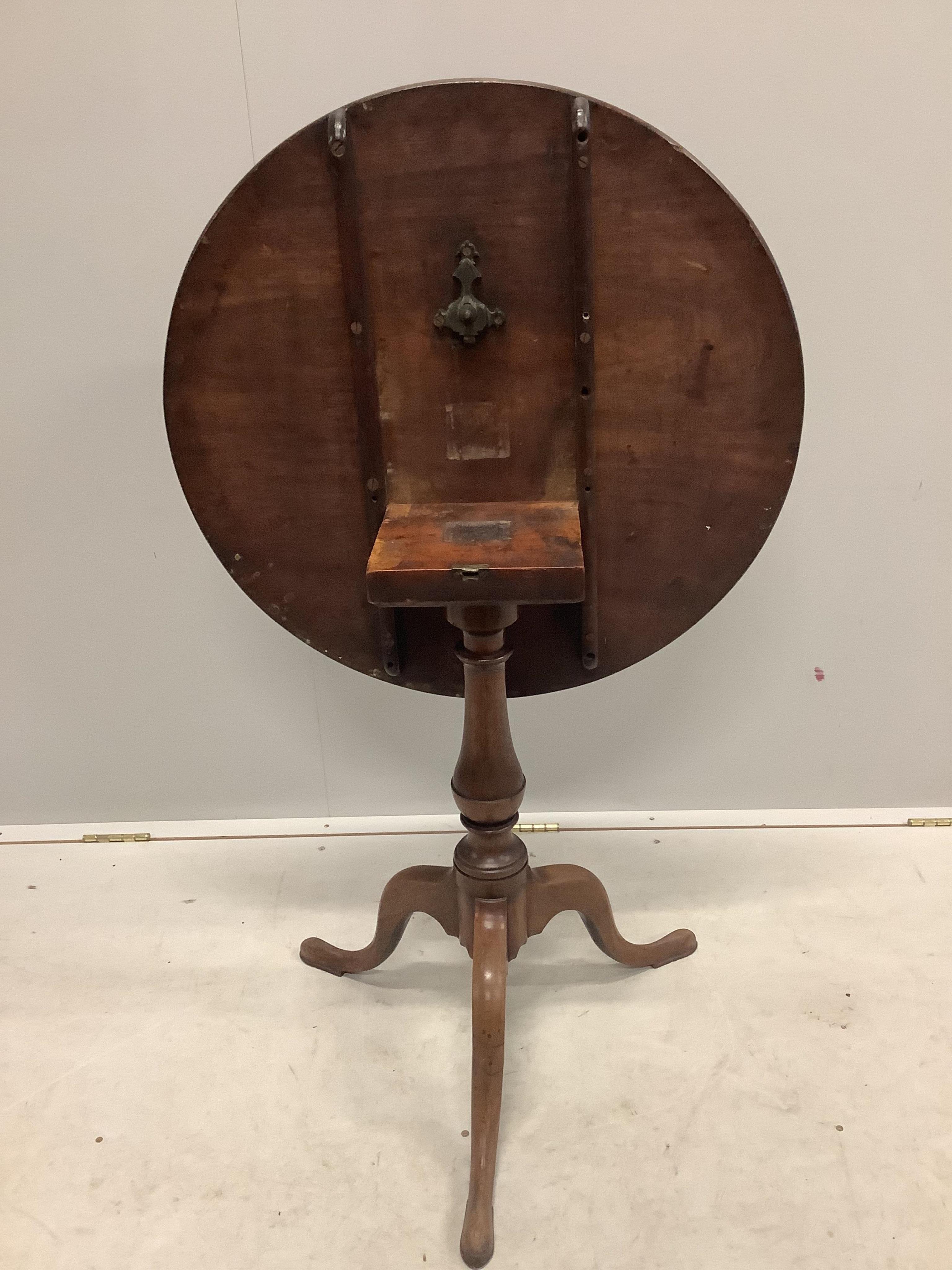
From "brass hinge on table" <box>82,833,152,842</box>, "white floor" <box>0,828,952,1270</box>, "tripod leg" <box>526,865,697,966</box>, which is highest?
"tripod leg" <box>526,865,697,966</box>

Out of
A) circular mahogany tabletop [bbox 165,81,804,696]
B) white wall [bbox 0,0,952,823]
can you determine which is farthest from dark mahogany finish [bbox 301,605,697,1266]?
white wall [bbox 0,0,952,823]

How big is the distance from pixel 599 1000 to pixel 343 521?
922 millimetres

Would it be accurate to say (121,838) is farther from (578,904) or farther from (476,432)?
(476,432)

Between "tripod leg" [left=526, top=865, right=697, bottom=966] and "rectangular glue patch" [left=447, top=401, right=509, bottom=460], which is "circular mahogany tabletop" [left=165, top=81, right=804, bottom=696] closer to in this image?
"rectangular glue patch" [left=447, top=401, right=509, bottom=460]

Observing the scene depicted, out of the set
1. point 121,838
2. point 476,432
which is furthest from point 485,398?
point 121,838

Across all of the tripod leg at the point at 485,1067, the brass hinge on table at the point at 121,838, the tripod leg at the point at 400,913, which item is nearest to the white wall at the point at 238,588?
the brass hinge on table at the point at 121,838

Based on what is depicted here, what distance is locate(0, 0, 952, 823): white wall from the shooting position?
5.15 ft

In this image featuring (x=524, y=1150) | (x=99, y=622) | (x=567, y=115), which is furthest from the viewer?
(x=99, y=622)

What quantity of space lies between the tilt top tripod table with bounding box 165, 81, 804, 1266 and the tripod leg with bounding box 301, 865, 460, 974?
13cm

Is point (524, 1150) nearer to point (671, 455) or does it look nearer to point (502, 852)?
point (502, 852)

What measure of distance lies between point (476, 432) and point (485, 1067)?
88cm

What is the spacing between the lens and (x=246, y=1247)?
1.25 meters

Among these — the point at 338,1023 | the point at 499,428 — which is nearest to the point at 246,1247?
the point at 338,1023

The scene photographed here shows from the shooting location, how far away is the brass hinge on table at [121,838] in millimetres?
2100
